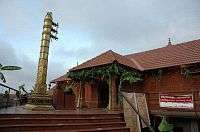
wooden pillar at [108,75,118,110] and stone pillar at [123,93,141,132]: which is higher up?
wooden pillar at [108,75,118,110]

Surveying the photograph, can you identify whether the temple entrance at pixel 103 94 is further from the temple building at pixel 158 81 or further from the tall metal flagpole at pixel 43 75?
the tall metal flagpole at pixel 43 75

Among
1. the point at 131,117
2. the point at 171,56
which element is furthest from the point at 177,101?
the point at 171,56

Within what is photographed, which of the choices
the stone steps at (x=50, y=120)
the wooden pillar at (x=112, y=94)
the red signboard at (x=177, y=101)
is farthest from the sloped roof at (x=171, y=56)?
the stone steps at (x=50, y=120)

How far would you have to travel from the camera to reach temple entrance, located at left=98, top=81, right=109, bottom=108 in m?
20.7

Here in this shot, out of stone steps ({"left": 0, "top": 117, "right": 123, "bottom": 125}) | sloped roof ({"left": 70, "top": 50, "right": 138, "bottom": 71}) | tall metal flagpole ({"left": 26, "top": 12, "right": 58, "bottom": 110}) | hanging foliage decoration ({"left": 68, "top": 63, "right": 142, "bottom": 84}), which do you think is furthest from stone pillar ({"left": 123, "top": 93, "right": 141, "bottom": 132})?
tall metal flagpole ({"left": 26, "top": 12, "right": 58, "bottom": 110})

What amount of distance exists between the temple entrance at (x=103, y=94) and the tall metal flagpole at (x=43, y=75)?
3.92 meters

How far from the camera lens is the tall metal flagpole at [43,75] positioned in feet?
61.3

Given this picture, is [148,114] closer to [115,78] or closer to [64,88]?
[115,78]

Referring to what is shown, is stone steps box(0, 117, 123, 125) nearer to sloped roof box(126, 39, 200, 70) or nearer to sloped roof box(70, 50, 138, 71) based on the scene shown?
sloped roof box(70, 50, 138, 71)

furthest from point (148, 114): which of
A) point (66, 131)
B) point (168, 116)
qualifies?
point (66, 131)

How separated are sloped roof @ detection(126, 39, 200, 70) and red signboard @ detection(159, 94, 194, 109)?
218cm

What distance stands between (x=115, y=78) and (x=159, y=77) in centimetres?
298

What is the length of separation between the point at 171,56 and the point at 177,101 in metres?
4.39

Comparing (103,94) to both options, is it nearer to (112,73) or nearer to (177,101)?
(112,73)
